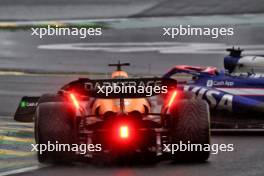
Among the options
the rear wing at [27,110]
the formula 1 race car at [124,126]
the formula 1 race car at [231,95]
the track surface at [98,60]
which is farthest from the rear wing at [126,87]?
the formula 1 race car at [231,95]

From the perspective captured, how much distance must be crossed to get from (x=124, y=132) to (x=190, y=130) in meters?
0.74

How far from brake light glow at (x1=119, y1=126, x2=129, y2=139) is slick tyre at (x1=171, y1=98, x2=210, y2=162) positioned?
522 millimetres

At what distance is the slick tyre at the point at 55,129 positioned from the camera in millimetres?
11852

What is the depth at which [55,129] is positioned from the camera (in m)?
11.9

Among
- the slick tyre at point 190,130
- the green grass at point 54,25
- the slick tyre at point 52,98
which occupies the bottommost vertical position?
the slick tyre at point 190,130

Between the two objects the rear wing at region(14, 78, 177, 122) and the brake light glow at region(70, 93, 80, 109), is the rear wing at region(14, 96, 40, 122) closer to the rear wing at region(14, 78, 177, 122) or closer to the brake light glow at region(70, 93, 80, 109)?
the brake light glow at region(70, 93, 80, 109)

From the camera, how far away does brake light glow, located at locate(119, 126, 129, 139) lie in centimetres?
1179

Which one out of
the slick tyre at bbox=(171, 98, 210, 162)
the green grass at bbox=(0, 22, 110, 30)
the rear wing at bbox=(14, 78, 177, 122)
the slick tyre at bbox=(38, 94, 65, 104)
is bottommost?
the slick tyre at bbox=(171, 98, 210, 162)

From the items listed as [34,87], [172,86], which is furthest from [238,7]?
[172,86]

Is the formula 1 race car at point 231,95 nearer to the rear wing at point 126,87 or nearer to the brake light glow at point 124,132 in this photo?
the rear wing at point 126,87

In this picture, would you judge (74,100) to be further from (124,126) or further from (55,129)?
(124,126)

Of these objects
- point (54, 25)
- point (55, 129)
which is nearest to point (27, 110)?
point (55, 129)

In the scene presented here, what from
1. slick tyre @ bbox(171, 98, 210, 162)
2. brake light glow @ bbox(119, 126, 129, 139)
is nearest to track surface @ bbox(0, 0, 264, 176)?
slick tyre @ bbox(171, 98, 210, 162)

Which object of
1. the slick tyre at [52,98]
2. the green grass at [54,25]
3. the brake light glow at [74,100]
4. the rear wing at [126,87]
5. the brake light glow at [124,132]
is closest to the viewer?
the brake light glow at [124,132]
